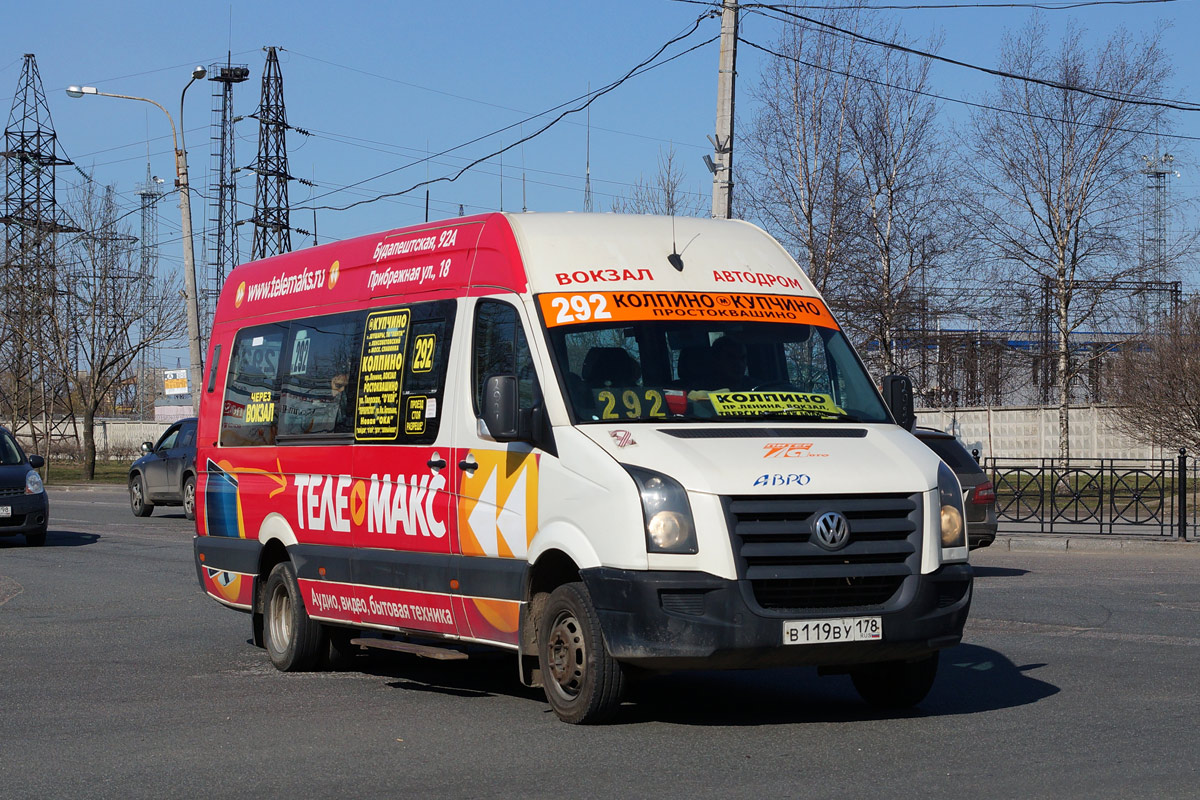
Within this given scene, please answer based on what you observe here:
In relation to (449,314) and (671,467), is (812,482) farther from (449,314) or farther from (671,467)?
(449,314)

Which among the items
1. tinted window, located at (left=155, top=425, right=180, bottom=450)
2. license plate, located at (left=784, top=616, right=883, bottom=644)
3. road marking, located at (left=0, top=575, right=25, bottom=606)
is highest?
tinted window, located at (left=155, top=425, right=180, bottom=450)

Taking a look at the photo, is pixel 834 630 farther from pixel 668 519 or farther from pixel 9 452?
pixel 9 452

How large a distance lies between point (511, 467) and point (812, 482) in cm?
169

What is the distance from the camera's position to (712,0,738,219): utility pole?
20.3 m

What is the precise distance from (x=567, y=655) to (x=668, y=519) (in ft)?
3.38

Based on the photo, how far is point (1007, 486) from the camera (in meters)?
24.4

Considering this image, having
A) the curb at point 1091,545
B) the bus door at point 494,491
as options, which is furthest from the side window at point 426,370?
the curb at point 1091,545

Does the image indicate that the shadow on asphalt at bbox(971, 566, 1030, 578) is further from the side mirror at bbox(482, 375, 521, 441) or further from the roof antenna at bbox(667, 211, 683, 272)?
the side mirror at bbox(482, 375, 521, 441)

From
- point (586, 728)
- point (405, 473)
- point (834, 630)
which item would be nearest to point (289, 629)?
point (405, 473)

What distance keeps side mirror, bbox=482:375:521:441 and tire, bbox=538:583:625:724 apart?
86cm

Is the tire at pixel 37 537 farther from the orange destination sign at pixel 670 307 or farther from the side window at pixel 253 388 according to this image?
the orange destination sign at pixel 670 307

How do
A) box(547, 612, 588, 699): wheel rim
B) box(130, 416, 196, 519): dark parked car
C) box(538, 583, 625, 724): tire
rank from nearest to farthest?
box(538, 583, 625, 724): tire < box(547, 612, 588, 699): wheel rim < box(130, 416, 196, 519): dark parked car

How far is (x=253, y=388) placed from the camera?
10578mm

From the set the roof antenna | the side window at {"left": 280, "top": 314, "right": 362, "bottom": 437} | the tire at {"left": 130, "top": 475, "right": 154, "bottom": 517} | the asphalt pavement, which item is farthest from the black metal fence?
the tire at {"left": 130, "top": 475, "right": 154, "bottom": 517}
